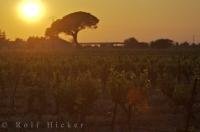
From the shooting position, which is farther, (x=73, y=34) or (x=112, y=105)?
(x=73, y=34)

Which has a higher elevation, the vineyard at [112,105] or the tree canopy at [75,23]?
the tree canopy at [75,23]

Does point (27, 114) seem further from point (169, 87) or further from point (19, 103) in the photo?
point (169, 87)

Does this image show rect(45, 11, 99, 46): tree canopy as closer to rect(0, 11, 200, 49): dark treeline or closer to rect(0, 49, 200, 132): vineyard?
rect(0, 11, 200, 49): dark treeline

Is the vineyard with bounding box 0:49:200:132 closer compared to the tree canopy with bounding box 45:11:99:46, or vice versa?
the vineyard with bounding box 0:49:200:132

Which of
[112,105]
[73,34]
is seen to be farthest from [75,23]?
[112,105]

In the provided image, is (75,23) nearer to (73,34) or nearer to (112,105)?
(73,34)

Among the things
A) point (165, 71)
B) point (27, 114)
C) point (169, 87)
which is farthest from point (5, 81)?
point (165, 71)

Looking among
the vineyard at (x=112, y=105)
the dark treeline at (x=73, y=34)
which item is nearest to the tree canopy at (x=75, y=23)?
the dark treeline at (x=73, y=34)

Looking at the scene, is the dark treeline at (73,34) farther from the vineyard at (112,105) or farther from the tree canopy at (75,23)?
the vineyard at (112,105)

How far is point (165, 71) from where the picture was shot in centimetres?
3203

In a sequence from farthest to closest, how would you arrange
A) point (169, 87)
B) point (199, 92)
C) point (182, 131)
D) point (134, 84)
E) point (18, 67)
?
point (18, 67)
point (199, 92)
point (169, 87)
point (134, 84)
point (182, 131)

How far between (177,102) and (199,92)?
19.6ft

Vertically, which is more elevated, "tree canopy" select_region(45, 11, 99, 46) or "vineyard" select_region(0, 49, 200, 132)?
"tree canopy" select_region(45, 11, 99, 46)

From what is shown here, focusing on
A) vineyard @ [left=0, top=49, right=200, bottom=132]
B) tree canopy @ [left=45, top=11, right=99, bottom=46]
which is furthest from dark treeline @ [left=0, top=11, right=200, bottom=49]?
vineyard @ [left=0, top=49, right=200, bottom=132]
